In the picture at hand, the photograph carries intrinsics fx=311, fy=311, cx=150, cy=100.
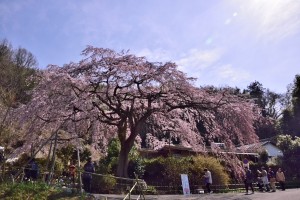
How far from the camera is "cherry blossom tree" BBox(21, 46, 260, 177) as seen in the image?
15406mm

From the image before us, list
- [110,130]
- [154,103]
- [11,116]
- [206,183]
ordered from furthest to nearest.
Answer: [110,130] < [154,103] < [206,183] < [11,116]

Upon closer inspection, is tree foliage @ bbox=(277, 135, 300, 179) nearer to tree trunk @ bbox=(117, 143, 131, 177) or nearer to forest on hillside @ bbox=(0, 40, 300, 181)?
forest on hillside @ bbox=(0, 40, 300, 181)

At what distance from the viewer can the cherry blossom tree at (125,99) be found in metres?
15.4

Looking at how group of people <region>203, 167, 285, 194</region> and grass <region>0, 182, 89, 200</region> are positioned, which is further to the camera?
group of people <region>203, 167, 285, 194</region>

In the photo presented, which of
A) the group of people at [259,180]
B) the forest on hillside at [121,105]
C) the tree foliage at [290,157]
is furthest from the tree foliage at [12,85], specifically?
the tree foliage at [290,157]

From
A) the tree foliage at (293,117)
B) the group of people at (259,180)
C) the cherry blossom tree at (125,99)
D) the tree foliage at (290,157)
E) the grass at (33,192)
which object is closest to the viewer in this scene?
the grass at (33,192)

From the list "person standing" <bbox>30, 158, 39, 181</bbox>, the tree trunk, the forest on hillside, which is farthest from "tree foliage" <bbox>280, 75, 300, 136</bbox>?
"person standing" <bbox>30, 158, 39, 181</bbox>

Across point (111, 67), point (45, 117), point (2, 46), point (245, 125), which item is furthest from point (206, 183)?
point (2, 46)

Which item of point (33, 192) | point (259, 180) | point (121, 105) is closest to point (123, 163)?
point (121, 105)

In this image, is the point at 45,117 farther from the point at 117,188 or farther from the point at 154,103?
the point at 154,103

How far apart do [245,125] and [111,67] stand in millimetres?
7792

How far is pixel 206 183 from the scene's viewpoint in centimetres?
1745

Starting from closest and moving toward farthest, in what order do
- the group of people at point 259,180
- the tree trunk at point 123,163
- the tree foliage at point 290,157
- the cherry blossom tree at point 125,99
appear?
1. the cherry blossom tree at point 125,99
2. the tree trunk at point 123,163
3. the group of people at point 259,180
4. the tree foliage at point 290,157

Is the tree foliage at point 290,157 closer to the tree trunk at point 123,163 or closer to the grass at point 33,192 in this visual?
the tree trunk at point 123,163
